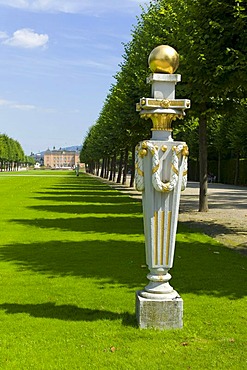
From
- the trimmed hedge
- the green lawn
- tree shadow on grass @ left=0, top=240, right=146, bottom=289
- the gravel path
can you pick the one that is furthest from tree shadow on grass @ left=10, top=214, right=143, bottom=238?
the trimmed hedge

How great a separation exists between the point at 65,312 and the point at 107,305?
65 centimetres

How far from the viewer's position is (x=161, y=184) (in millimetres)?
6516

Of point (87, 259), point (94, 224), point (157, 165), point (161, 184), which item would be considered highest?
point (157, 165)

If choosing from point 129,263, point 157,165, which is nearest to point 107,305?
point 157,165

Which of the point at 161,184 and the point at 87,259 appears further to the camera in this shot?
the point at 87,259

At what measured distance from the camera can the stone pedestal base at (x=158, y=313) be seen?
21.6 feet

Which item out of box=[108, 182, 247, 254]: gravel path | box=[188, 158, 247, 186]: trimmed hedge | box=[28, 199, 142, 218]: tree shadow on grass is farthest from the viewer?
box=[188, 158, 247, 186]: trimmed hedge

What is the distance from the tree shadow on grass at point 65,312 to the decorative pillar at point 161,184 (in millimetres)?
411

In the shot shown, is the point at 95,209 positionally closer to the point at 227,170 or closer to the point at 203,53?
the point at 203,53

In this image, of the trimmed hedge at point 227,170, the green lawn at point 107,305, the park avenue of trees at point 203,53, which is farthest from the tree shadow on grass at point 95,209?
the trimmed hedge at point 227,170

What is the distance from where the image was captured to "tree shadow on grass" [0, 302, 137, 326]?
23.0 ft

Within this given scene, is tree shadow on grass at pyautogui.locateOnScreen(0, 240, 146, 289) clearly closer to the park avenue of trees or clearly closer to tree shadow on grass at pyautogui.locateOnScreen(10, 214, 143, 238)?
tree shadow on grass at pyautogui.locateOnScreen(10, 214, 143, 238)

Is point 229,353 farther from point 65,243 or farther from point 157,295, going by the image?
point 65,243

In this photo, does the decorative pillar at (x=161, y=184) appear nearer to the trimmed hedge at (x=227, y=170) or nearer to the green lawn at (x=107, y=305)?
the green lawn at (x=107, y=305)
